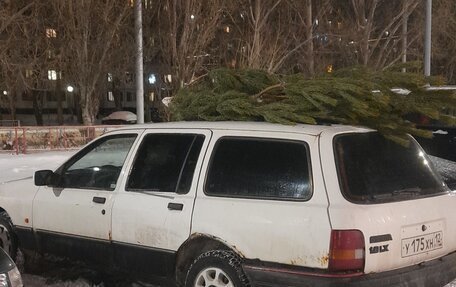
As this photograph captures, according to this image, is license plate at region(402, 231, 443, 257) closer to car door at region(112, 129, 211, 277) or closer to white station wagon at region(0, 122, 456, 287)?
white station wagon at region(0, 122, 456, 287)

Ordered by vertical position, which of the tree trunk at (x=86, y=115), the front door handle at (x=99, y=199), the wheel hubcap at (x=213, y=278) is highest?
the front door handle at (x=99, y=199)

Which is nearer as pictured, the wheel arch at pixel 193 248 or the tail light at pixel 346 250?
the tail light at pixel 346 250

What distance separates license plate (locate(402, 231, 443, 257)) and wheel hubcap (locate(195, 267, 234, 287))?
3.98ft

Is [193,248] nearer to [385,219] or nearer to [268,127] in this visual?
[268,127]

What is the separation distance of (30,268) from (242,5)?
2556 centimetres

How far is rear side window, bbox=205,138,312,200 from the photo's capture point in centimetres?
400

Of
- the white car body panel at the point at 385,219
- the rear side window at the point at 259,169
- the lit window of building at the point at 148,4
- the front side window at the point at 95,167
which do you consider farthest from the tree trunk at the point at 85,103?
the white car body panel at the point at 385,219

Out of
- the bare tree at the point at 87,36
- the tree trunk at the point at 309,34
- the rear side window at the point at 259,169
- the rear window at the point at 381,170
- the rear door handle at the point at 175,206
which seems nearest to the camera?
the rear window at the point at 381,170

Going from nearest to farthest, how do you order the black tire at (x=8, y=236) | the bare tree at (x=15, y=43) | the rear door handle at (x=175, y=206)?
the rear door handle at (x=175, y=206) < the black tire at (x=8, y=236) < the bare tree at (x=15, y=43)

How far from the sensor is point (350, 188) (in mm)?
3850

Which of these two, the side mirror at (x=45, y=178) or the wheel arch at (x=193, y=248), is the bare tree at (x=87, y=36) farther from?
the wheel arch at (x=193, y=248)

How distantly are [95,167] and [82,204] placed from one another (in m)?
0.51

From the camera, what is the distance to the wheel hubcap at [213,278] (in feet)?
13.7

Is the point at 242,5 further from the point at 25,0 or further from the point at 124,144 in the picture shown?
the point at 124,144
